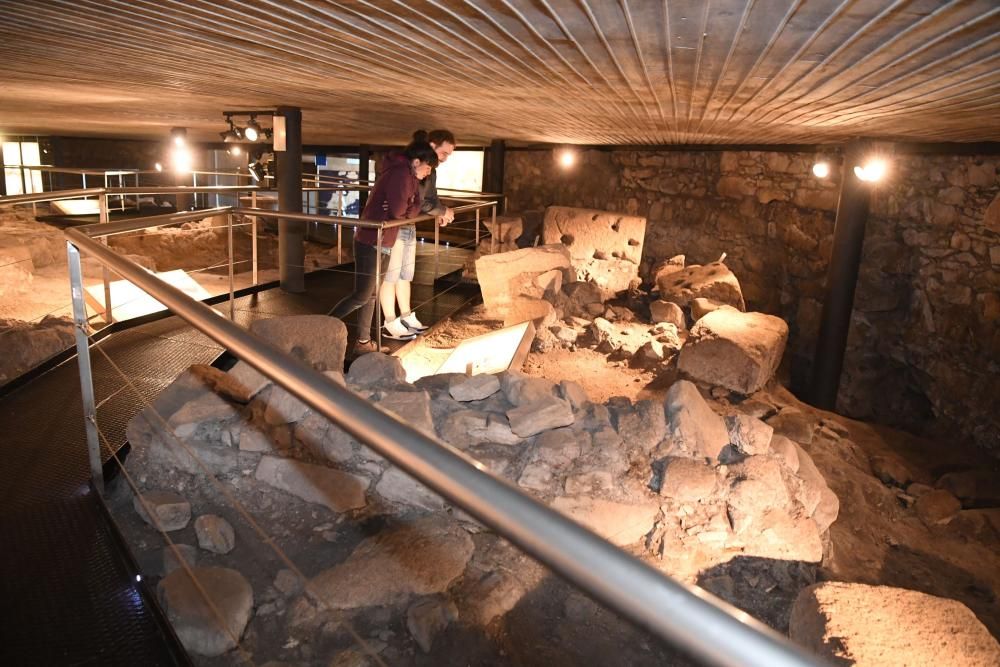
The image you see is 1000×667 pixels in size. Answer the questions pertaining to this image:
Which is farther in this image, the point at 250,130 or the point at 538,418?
the point at 250,130

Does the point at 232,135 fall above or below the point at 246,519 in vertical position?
above

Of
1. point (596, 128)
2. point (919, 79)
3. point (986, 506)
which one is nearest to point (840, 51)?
point (919, 79)

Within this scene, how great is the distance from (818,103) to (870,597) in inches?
104

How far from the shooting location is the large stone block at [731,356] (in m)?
5.02

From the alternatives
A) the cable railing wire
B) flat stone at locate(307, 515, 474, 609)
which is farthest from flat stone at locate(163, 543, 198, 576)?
flat stone at locate(307, 515, 474, 609)

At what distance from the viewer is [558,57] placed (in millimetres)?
2844

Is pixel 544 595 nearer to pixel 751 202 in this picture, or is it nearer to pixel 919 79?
pixel 919 79

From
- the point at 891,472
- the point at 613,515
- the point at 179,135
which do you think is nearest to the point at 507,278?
the point at 891,472

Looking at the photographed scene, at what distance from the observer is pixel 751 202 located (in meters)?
8.45

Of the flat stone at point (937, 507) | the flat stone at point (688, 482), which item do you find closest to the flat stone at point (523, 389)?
the flat stone at point (688, 482)

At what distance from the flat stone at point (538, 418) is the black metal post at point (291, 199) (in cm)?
402

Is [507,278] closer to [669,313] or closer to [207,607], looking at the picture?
[669,313]

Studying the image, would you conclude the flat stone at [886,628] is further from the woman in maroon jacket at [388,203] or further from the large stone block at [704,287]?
the large stone block at [704,287]

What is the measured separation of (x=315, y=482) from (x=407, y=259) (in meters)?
2.71
